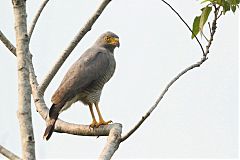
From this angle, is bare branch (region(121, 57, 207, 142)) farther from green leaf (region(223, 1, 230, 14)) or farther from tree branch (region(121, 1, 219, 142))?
green leaf (region(223, 1, 230, 14))

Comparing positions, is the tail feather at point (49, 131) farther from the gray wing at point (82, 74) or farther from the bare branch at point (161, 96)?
the bare branch at point (161, 96)

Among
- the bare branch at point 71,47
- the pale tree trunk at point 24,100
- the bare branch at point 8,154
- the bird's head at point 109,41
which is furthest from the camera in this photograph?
the bird's head at point 109,41

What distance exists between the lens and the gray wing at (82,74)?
586 cm

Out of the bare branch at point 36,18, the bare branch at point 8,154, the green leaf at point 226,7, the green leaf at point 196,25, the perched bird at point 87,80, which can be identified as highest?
the bare branch at point 36,18

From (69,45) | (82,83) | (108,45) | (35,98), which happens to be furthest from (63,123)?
(108,45)

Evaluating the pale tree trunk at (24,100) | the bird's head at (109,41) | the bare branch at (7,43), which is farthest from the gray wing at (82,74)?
the pale tree trunk at (24,100)

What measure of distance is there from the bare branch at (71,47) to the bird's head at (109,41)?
2.48 m

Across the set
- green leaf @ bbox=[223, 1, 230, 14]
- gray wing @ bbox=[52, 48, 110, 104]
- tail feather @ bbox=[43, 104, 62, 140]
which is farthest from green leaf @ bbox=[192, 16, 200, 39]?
gray wing @ bbox=[52, 48, 110, 104]

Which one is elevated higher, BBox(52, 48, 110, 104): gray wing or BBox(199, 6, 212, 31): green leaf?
BBox(199, 6, 212, 31): green leaf

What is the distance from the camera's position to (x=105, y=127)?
4395mm

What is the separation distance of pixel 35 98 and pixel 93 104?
5.77ft

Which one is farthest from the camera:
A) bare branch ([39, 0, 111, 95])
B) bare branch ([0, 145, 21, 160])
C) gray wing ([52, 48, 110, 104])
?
gray wing ([52, 48, 110, 104])

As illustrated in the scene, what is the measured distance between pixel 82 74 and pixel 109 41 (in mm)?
1009

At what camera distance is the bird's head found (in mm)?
7047
